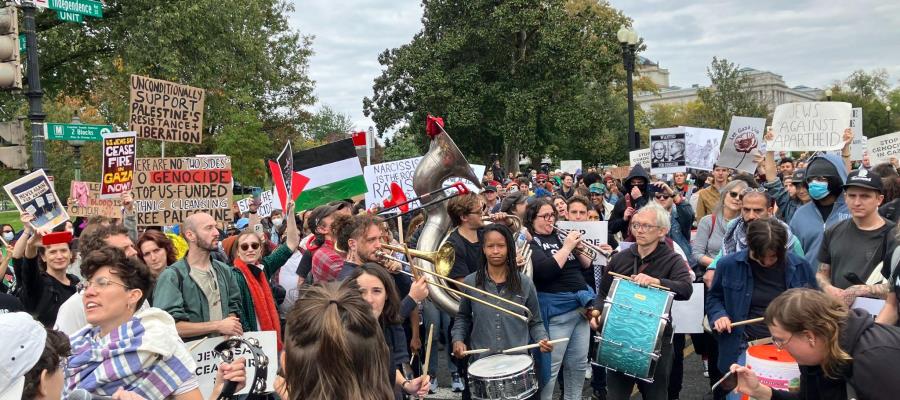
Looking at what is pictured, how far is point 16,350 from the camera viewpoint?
2.37 meters

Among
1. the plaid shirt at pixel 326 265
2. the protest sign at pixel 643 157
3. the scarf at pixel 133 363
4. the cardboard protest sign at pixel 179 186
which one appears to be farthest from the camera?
the protest sign at pixel 643 157

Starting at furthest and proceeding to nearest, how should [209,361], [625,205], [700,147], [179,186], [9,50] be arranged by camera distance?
[700,147]
[179,186]
[625,205]
[9,50]
[209,361]

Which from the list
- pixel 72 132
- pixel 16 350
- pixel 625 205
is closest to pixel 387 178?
pixel 625 205

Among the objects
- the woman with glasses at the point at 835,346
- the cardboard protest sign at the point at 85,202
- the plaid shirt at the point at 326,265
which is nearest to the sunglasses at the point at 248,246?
the plaid shirt at the point at 326,265

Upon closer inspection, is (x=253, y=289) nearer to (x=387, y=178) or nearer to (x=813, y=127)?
(x=387, y=178)

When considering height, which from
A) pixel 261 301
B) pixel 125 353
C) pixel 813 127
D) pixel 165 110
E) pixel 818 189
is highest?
pixel 165 110

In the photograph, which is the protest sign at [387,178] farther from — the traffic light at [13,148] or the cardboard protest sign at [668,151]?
Result: the cardboard protest sign at [668,151]

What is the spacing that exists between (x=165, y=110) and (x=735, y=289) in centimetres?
747

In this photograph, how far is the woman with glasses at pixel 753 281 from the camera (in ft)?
15.9

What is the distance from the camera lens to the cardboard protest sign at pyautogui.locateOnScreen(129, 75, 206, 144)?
9312mm

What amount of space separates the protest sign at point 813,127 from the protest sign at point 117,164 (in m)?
7.97

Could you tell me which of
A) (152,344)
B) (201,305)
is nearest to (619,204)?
(201,305)

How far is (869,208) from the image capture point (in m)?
4.86

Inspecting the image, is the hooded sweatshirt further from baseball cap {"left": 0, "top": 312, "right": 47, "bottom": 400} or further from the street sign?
baseball cap {"left": 0, "top": 312, "right": 47, "bottom": 400}
